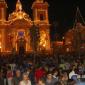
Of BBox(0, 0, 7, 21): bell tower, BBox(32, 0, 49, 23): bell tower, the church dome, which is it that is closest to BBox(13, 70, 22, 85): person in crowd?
the church dome

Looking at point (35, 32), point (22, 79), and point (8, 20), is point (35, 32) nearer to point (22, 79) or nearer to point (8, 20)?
point (8, 20)

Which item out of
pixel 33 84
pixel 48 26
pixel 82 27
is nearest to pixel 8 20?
pixel 48 26

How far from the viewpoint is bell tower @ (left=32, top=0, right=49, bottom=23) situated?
233 ft

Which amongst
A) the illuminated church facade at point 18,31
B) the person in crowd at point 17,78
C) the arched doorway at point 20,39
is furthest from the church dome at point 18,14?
the person in crowd at point 17,78

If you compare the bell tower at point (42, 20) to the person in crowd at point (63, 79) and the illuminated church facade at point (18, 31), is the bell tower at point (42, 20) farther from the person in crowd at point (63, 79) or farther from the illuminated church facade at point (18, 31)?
the person in crowd at point (63, 79)

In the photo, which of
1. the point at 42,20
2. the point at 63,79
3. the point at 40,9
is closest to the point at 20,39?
the point at 42,20

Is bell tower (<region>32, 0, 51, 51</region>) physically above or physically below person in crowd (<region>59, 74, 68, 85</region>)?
above

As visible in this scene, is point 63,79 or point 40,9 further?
point 40,9

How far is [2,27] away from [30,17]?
6813 mm

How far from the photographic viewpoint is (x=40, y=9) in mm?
71750

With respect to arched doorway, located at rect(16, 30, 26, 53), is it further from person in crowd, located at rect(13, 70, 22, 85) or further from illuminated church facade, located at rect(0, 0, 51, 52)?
person in crowd, located at rect(13, 70, 22, 85)

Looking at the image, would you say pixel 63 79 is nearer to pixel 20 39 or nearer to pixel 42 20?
pixel 20 39

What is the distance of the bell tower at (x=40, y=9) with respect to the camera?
70875mm

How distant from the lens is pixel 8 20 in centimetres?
6962
